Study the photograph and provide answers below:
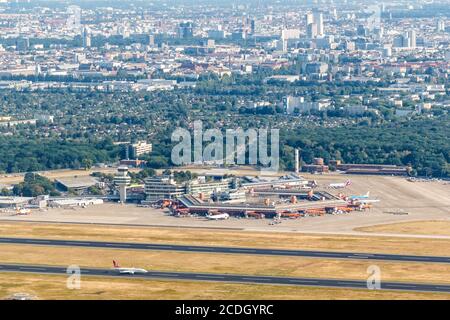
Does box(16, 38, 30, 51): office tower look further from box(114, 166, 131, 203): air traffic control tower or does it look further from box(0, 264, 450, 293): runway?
box(0, 264, 450, 293): runway

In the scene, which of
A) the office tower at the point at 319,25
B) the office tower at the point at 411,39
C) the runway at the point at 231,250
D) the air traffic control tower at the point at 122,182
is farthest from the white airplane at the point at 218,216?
the office tower at the point at 319,25

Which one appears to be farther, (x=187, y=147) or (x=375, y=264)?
(x=187, y=147)

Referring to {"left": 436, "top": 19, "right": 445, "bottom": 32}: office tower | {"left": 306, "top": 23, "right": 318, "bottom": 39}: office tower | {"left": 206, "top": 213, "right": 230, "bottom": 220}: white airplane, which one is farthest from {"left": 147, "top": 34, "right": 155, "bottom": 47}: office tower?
{"left": 206, "top": 213, "right": 230, "bottom": 220}: white airplane

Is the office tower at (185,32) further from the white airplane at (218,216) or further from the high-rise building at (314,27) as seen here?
the white airplane at (218,216)

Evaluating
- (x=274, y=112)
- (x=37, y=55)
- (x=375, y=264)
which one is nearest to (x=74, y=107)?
(x=274, y=112)

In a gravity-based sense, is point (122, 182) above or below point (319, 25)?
below

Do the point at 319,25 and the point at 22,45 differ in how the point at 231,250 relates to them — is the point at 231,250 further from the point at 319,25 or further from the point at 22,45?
the point at 319,25

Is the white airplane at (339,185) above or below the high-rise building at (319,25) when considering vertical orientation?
below

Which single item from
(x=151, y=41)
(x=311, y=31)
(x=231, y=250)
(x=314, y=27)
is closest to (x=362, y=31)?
(x=314, y=27)
